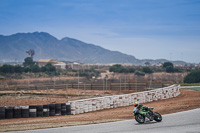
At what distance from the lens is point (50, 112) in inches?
821

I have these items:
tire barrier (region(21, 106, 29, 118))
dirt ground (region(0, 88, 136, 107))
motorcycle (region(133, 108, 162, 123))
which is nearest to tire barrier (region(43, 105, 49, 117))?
tire barrier (region(21, 106, 29, 118))

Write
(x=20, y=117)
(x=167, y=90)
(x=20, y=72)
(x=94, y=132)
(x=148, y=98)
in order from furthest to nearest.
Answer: (x=20, y=72) → (x=167, y=90) → (x=148, y=98) → (x=20, y=117) → (x=94, y=132)

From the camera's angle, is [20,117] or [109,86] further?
[109,86]

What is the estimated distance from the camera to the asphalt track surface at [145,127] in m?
12.9

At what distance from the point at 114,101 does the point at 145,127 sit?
10113mm

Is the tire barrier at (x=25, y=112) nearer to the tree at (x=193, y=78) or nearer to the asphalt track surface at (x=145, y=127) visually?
the asphalt track surface at (x=145, y=127)

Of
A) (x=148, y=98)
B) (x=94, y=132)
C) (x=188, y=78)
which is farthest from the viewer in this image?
(x=188, y=78)

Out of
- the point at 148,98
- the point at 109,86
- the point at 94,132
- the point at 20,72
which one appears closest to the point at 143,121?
the point at 94,132

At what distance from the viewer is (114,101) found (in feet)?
78.2

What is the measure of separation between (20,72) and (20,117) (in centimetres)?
8412

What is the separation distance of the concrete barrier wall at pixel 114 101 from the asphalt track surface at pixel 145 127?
21.8ft

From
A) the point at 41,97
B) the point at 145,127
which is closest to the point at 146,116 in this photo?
the point at 145,127

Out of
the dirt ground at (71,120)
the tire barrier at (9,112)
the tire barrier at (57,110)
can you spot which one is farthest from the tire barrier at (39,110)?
the tire barrier at (9,112)

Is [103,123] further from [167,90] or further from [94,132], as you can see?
[167,90]
